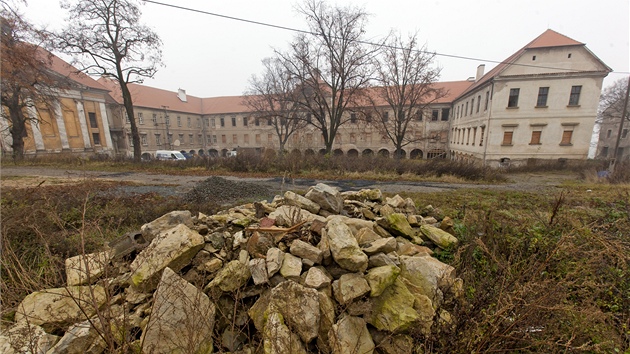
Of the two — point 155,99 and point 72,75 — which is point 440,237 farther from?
point 155,99

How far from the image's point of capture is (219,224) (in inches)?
142

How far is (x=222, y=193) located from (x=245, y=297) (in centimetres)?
580

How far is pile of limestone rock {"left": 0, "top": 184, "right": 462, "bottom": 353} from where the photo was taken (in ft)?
6.68

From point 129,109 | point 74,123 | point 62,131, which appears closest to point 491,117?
point 129,109

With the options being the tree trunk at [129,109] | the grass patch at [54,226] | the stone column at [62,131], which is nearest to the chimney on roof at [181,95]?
the stone column at [62,131]

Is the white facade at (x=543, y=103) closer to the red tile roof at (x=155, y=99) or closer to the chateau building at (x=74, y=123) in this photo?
the chateau building at (x=74, y=123)

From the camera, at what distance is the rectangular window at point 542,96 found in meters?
20.7

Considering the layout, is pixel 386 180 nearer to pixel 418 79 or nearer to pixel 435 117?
pixel 418 79

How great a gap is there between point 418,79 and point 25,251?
22070 mm

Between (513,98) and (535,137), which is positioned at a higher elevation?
(513,98)

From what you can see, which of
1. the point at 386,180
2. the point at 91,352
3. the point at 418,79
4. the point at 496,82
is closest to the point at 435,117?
the point at 496,82

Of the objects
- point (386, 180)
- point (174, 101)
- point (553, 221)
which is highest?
point (174, 101)

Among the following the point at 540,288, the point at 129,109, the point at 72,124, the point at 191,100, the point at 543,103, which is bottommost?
the point at 540,288

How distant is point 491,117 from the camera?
71.3 ft
